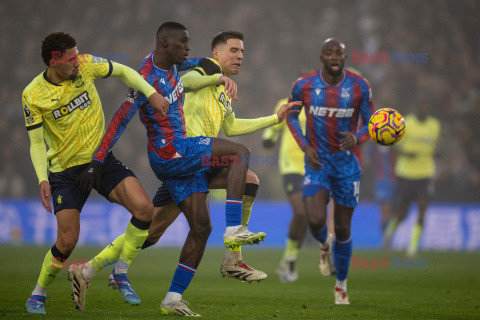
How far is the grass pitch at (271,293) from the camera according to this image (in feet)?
21.6

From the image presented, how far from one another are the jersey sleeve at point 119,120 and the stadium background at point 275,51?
1178 cm

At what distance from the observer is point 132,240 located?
6723mm

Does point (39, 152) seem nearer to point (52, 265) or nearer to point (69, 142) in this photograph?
point (69, 142)

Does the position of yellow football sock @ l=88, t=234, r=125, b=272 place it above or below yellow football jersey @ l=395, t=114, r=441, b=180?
below

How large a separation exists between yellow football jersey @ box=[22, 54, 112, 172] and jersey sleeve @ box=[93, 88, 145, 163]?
12.6 inches

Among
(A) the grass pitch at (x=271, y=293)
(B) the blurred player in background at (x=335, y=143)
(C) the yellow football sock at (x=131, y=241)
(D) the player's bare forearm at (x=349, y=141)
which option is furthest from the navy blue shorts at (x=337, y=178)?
(C) the yellow football sock at (x=131, y=241)

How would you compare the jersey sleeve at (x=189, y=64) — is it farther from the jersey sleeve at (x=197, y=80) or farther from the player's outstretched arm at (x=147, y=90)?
the player's outstretched arm at (x=147, y=90)

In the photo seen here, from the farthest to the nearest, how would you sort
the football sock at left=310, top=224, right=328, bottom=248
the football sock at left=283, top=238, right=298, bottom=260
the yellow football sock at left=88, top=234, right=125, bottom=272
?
1. the football sock at left=283, top=238, right=298, bottom=260
2. the football sock at left=310, top=224, right=328, bottom=248
3. the yellow football sock at left=88, top=234, right=125, bottom=272

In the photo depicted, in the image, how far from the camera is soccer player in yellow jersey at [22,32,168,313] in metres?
6.26

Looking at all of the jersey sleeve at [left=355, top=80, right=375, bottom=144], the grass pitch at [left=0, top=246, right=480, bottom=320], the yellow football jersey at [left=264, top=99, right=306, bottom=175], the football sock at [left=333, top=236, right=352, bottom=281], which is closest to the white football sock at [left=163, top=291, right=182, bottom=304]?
the grass pitch at [left=0, top=246, right=480, bottom=320]

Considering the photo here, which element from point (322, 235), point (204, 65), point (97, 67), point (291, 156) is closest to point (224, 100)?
point (204, 65)

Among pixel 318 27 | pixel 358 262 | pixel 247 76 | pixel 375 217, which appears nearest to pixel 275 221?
pixel 375 217

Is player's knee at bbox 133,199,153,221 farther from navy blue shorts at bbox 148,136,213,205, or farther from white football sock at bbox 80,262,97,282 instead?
white football sock at bbox 80,262,97,282

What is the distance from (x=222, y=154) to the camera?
19.8ft
